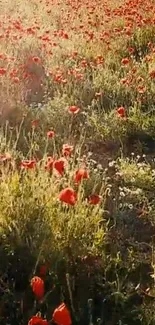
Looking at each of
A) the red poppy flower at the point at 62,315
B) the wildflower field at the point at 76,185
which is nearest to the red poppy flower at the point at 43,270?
the wildflower field at the point at 76,185

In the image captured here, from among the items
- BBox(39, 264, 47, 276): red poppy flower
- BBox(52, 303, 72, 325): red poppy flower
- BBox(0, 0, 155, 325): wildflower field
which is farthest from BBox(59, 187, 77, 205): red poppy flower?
BBox(52, 303, 72, 325): red poppy flower

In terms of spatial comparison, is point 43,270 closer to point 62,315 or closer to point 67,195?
point 67,195

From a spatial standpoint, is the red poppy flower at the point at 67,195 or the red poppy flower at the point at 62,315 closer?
the red poppy flower at the point at 62,315

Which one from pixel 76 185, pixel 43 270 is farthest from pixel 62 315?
pixel 76 185

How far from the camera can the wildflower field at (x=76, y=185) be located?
269cm

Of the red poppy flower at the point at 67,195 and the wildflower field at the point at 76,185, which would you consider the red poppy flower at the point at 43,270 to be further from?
the red poppy flower at the point at 67,195

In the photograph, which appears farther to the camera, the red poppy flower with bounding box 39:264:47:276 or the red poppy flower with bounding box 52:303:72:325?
the red poppy flower with bounding box 39:264:47:276

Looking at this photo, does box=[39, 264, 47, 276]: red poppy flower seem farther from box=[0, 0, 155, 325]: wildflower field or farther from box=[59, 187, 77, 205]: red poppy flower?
box=[59, 187, 77, 205]: red poppy flower

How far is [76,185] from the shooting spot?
3334mm

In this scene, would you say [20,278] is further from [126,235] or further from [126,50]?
[126,50]

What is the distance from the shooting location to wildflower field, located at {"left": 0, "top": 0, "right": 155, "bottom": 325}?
8.82 ft

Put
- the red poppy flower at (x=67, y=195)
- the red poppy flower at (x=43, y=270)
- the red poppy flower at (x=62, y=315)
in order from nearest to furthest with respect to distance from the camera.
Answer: the red poppy flower at (x=62, y=315)
the red poppy flower at (x=67, y=195)
the red poppy flower at (x=43, y=270)

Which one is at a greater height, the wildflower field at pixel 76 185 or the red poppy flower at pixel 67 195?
the red poppy flower at pixel 67 195

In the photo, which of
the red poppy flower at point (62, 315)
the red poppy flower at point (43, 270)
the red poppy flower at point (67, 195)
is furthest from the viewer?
the red poppy flower at point (43, 270)
